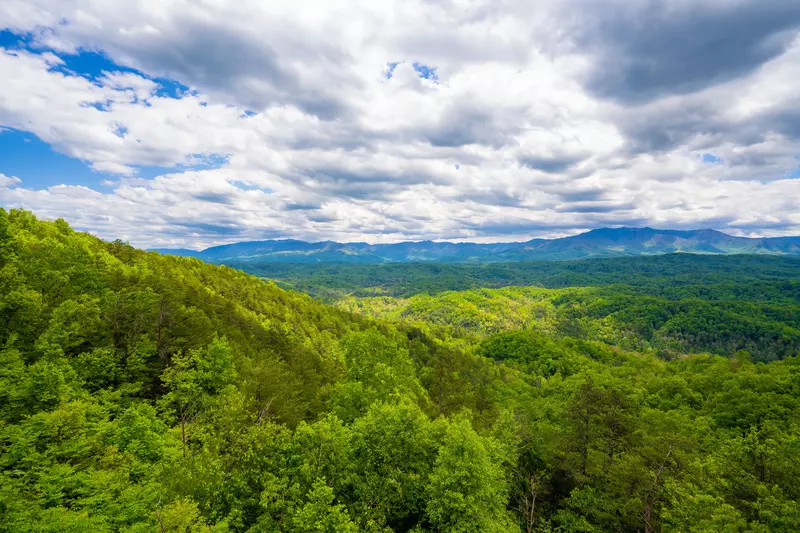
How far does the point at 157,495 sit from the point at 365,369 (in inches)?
971

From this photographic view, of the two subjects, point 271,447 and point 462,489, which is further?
point 462,489

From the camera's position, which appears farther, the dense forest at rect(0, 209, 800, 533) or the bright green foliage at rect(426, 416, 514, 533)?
the bright green foliage at rect(426, 416, 514, 533)

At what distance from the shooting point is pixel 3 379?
26.2 metres

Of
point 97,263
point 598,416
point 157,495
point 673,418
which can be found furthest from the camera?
point 97,263

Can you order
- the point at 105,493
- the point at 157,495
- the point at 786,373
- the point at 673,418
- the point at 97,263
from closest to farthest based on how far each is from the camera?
1. the point at 105,493
2. the point at 157,495
3. the point at 673,418
4. the point at 97,263
5. the point at 786,373

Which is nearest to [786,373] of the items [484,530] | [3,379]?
[484,530]

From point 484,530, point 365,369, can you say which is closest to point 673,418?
point 484,530

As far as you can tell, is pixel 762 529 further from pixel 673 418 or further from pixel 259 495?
pixel 259 495

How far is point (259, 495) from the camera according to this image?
79.6 feet

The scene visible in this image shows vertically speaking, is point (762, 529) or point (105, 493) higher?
point (105, 493)

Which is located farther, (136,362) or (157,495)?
(136,362)

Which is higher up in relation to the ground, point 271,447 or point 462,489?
point 271,447

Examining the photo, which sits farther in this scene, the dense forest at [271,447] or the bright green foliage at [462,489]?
the bright green foliage at [462,489]

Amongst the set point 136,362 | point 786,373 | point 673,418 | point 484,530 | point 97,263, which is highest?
point 97,263
